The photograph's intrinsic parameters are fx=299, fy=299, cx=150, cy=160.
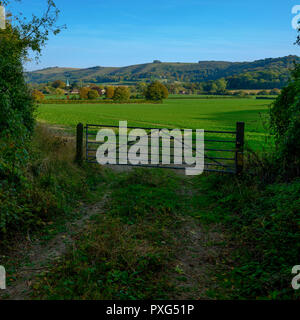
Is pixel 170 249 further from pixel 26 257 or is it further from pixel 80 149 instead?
pixel 80 149

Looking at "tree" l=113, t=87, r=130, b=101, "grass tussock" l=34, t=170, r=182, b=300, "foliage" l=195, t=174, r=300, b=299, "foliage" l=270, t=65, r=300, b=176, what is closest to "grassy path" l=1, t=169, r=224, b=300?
"grass tussock" l=34, t=170, r=182, b=300

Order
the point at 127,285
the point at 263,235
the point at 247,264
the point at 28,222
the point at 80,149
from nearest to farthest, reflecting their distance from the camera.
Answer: the point at 127,285
the point at 247,264
the point at 263,235
the point at 28,222
the point at 80,149

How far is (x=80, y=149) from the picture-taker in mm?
12508

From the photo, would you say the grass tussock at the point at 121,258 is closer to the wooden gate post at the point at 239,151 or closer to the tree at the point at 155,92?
the wooden gate post at the point at 239,151

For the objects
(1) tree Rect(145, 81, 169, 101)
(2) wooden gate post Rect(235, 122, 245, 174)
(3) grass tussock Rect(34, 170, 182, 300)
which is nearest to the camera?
(3) grass tussock Rect(34, 170, 182, 300)

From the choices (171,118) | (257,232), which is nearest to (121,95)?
(171,118)

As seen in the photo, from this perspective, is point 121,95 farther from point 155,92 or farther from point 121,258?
point 121,258

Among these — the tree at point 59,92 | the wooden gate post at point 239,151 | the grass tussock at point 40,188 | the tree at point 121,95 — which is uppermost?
the tree at point 59,92

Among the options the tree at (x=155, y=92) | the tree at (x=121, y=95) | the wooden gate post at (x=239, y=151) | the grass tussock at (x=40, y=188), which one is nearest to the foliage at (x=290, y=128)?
the wooden gate post at (x=239, y=151)

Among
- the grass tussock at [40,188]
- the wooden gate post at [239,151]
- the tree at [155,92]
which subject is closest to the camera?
the grass tussock at [40,188]

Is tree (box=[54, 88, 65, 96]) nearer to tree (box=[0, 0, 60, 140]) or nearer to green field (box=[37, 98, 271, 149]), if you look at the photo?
green field (box=[37, 98, 271, 149])

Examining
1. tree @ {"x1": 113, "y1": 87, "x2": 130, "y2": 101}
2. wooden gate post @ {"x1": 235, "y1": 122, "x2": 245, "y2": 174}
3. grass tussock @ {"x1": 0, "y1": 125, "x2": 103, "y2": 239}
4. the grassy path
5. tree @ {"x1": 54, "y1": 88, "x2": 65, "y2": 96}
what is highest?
tree @ {"x1": 54, "y1": 88, "x2": 65, "y2": 96}

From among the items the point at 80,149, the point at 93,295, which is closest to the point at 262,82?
the point at 80,149
